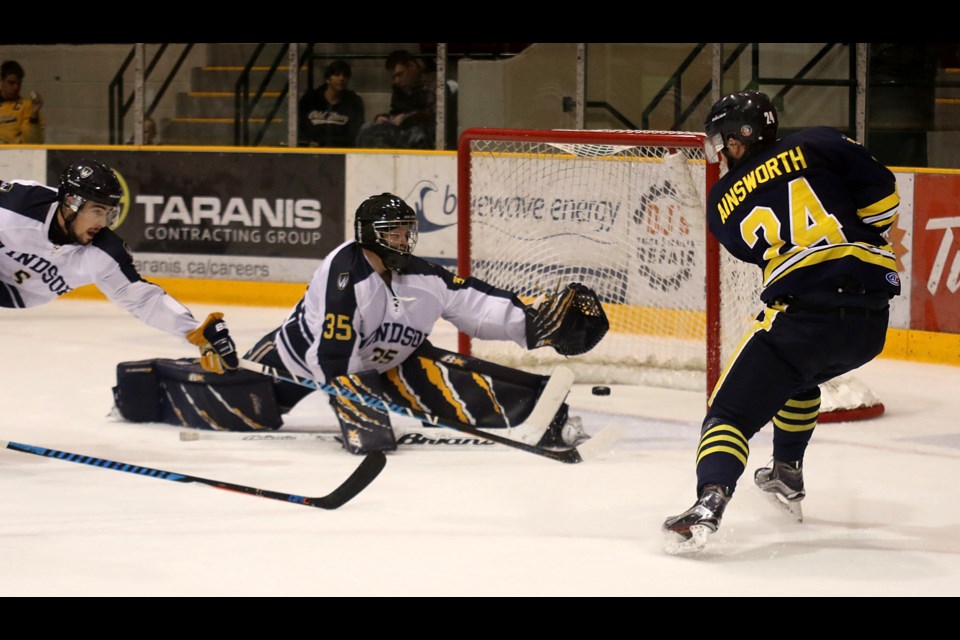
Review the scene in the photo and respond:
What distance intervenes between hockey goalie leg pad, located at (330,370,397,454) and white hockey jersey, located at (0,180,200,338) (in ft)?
1.72

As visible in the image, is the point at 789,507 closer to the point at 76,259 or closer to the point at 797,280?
the point at 797,280

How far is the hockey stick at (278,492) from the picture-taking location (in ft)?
11.6

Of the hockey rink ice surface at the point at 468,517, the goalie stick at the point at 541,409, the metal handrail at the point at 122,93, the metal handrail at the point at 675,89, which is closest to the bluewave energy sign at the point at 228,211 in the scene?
the metal handrail at the point at 122,93

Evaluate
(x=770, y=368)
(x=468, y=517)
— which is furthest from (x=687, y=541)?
(x=468, y=517)

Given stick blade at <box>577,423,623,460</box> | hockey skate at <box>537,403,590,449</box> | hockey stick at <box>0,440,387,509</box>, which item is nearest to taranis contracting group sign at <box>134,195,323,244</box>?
hockey skate at <box>537,403,590,449</box>

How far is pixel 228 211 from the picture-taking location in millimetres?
8055

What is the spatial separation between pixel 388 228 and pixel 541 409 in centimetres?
76

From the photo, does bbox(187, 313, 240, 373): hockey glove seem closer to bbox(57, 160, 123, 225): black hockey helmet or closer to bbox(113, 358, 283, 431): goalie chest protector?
bbox(113, 358, 283, 431): goalie chest protector

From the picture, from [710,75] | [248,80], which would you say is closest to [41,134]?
[248,80]

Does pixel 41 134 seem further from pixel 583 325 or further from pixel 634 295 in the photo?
pixel 583 325

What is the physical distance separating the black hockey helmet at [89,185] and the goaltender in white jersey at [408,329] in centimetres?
70

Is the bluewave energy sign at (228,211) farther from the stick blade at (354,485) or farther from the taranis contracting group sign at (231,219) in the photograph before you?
the stick blade at (354,485)

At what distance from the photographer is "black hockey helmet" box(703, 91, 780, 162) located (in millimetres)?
3207

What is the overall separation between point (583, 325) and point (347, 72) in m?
3.99
